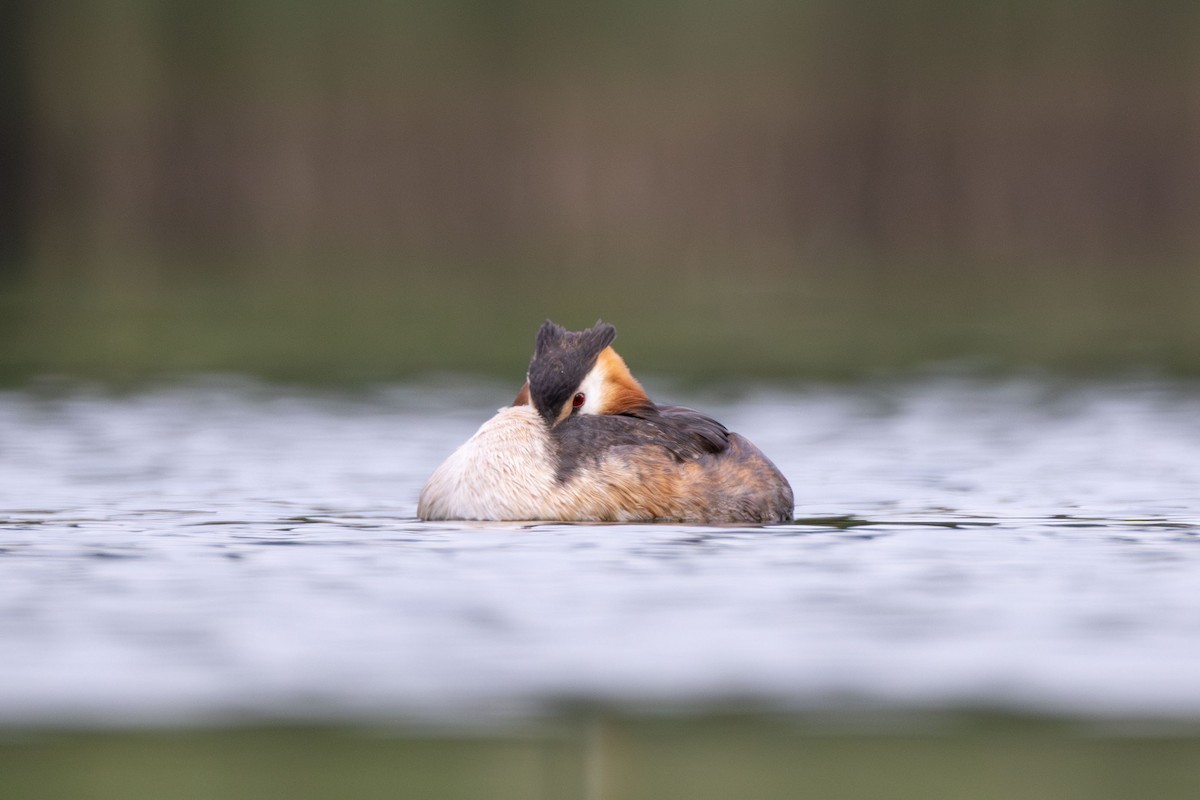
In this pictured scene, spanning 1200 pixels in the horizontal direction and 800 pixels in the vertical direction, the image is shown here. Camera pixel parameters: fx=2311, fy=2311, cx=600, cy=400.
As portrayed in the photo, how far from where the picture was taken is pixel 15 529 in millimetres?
11367

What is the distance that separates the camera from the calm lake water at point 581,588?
7.75 m

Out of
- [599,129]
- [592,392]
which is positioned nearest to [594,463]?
[592,392]

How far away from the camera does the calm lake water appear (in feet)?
25.4

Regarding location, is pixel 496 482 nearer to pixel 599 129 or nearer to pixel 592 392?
pixel 592 392

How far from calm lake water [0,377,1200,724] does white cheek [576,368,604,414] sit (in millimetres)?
942

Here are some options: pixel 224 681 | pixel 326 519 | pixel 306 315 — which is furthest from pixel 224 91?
pixel 224 681

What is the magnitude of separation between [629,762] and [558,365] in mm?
5397

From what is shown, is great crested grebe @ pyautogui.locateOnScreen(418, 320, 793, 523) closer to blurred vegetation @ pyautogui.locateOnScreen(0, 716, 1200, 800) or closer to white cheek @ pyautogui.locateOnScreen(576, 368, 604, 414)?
white cheek @ pyautogui.locateOnScreen(576, 368, 604, 414)

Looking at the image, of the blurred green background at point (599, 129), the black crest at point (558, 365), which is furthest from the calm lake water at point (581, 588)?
the blurred green background at point (599, 129)

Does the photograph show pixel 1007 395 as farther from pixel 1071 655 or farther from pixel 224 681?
pixel 224 681

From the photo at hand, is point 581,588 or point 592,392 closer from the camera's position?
point 581,588

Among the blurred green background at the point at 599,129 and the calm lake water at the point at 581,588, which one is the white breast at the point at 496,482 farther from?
the blurred green background at the point at 599,129

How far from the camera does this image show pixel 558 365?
12.2m

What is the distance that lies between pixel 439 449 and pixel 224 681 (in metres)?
8.06
